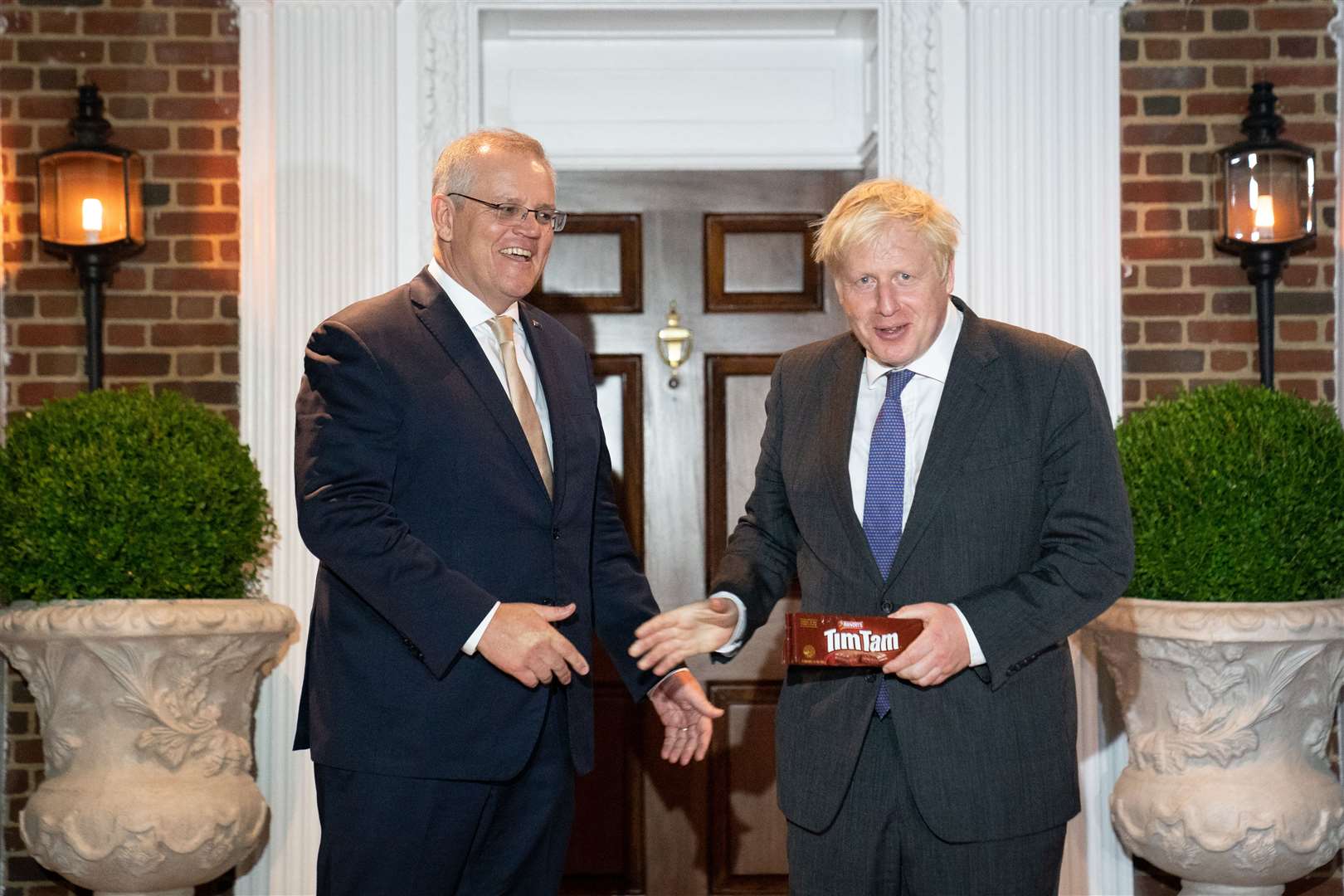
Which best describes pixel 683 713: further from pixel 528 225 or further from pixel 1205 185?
pixel 1205 185

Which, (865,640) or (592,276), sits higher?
(592,276)

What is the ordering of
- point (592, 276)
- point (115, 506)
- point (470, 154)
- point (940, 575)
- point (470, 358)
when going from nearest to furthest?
point (940, 575), point (470, 358), point (470, 154), point (115, 506), point (592, 276)

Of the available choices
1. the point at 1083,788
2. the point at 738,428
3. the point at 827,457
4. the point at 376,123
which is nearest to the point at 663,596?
the point at 738,428

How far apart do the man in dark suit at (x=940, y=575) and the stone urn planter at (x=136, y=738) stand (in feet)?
5.02

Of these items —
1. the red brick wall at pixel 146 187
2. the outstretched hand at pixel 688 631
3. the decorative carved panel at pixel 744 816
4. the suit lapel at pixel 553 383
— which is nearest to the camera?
the outstretched hand at pixel 688 631

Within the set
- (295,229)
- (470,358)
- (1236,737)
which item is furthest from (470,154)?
(1236,737)

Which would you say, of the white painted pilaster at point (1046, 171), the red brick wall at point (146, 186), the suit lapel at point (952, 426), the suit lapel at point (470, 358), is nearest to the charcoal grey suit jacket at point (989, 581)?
the suit lapel at point (952, 426)

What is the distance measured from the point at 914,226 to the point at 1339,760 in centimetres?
262

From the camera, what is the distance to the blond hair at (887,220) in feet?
8.00

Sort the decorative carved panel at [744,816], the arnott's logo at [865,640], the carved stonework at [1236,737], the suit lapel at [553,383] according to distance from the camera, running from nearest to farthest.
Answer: the arnott's logo at [865,640] → the suit lapel at [553,383] → the carved stonework at [1236,737] → the decorative carved panel at [744,816]

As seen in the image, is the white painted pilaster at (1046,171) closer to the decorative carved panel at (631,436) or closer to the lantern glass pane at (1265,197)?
the lantern glass pane at (1265,197)

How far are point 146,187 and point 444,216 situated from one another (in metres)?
1.82

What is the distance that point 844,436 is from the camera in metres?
2.53

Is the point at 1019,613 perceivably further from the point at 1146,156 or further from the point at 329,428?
the point at 1146,156
